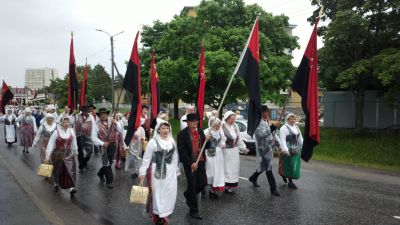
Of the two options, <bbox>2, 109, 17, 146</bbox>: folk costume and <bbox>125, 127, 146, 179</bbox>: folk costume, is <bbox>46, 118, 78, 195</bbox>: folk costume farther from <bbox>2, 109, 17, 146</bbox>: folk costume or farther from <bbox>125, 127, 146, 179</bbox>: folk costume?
<bbox>2, 109, 17, 146</bbox>: folk costume

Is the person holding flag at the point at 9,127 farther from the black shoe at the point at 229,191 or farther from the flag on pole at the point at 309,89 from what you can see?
the flag on pole at the point at 309,89

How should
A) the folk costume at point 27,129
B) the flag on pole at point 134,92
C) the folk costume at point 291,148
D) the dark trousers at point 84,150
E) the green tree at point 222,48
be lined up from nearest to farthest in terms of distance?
the flag on pole at point 134,92 < the folk costume at point 291,148 < the dark trousers at point 84,150 < the folk costume at point 27,129 < the green tree at point 222,48

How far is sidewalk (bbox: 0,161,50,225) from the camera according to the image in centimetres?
656

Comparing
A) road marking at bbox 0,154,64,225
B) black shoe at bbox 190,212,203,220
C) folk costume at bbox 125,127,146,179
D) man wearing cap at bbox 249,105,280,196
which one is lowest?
road marking at bbox 0,154,64,225

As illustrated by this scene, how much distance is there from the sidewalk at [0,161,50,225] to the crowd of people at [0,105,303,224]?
2.71 feet

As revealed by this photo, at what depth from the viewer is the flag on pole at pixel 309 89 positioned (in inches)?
289

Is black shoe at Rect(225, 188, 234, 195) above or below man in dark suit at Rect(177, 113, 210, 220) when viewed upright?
below

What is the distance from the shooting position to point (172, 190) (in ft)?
20.7

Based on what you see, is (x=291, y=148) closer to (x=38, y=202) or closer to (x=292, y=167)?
(x=292, y=167)

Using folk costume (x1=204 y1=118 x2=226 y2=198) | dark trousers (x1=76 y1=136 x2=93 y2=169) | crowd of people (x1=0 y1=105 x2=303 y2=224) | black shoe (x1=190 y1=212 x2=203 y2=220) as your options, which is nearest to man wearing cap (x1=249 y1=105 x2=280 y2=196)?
crowd of people (x1=0 y1=105 x2=303 y2=224)

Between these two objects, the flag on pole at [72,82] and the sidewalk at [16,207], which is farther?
the flag on pole at [72,82]

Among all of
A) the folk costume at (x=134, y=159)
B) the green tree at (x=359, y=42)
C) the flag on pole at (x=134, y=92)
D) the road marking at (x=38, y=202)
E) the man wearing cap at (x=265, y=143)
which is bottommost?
the road marking at (x=38, y=202)

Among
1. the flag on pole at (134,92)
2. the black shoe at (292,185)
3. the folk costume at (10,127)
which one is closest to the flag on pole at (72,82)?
the flag on pole at (134,92)

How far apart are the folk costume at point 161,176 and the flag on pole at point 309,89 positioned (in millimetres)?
2475
